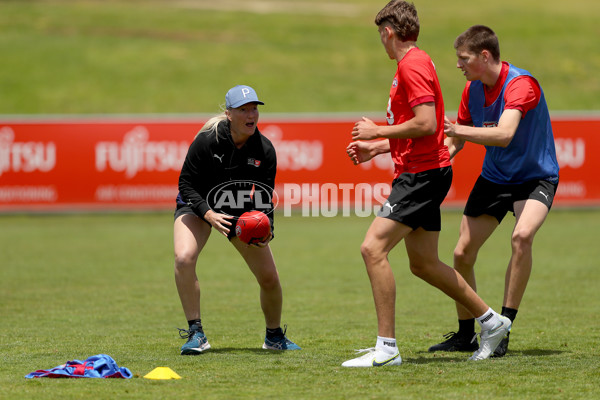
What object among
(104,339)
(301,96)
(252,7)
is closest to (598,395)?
(104,339)

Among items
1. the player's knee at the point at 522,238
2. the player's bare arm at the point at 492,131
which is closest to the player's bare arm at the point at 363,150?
the player's bare arm at the point at 492,131

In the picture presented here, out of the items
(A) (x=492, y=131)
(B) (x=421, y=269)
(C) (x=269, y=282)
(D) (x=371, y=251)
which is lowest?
(C) (x=269, y=282)

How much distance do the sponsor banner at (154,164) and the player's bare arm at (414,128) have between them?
528 inches

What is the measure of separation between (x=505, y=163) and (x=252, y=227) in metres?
2.08

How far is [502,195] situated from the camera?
699cm

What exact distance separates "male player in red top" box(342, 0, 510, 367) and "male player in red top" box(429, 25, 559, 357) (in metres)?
0.57

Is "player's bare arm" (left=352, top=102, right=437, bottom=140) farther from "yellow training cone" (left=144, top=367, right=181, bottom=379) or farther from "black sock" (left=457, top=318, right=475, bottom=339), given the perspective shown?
"yellow training cone" (left=144, top=367, right=181, bottom=379)

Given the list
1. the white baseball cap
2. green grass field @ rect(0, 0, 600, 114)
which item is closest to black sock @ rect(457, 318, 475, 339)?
the white baseball cap

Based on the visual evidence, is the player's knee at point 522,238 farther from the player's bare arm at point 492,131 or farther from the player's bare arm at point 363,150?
the player's bare arm at point 363,150

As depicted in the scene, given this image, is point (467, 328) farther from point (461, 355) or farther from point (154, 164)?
point (154, 164)

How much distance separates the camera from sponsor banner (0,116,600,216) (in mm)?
19438

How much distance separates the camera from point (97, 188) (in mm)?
19875

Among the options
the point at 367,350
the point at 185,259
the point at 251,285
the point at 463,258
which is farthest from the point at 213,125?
the point at 251,285

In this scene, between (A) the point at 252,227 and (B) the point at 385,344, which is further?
(A) the point at 252,227
